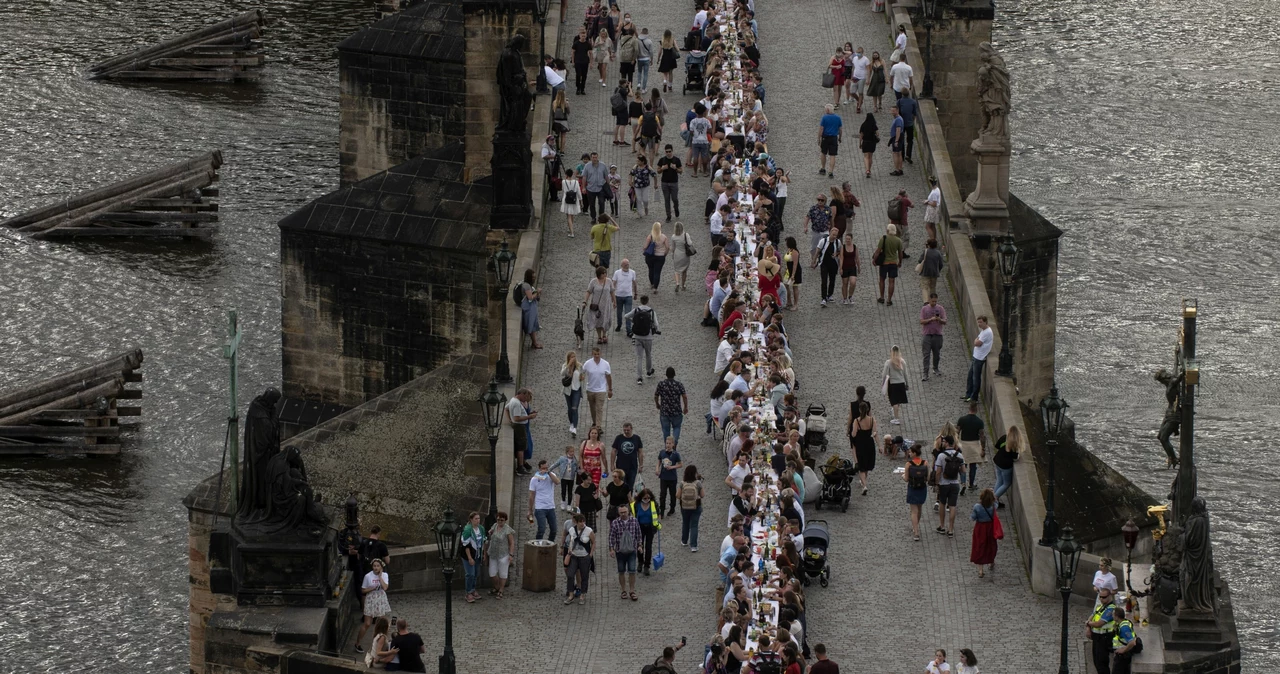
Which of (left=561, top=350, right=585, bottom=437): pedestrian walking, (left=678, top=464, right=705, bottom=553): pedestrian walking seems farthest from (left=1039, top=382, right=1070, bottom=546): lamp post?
(left=561, top=350, right=585, bottom=437): pedestrian walking

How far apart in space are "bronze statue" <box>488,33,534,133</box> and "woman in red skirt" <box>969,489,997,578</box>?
52.2 ft

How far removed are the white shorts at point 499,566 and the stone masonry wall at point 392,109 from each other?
3160 centimetres

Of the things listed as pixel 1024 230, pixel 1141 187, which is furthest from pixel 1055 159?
pixel 1024 230

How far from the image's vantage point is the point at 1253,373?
8425 cm

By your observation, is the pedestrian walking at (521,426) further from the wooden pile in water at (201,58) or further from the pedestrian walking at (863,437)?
the wooden pile in water at (201,58)

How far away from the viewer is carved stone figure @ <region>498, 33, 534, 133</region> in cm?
6781

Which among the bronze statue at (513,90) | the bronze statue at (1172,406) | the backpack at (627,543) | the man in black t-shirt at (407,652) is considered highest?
the bronze statue at (513,90)

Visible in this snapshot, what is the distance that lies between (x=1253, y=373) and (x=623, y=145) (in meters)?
19.9

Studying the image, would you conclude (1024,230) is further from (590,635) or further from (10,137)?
(10,137)

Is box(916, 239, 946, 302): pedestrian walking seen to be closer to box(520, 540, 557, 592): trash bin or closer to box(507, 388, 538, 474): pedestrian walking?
box(507, 388, 538, 474): pedestrian walking

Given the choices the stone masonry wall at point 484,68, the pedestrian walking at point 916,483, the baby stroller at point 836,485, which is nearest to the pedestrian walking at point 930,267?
the baby stroller at point 836,485

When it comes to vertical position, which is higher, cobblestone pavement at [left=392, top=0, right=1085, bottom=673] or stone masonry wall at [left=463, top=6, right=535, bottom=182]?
stone masonry wall at [left=463, top=6, right=535, bottom=182]

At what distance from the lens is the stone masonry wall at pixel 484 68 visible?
7669cm

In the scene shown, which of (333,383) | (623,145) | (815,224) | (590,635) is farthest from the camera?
(333,383)
